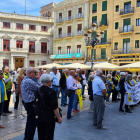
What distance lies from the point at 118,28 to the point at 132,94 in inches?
878

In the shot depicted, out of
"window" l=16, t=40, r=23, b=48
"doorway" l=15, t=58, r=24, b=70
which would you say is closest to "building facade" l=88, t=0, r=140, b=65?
"window" l=16, t=40, r=23, b=48

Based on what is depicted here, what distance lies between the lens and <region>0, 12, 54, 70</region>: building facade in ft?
118

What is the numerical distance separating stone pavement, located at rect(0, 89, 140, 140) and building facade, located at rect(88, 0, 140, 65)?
2144 centimetres

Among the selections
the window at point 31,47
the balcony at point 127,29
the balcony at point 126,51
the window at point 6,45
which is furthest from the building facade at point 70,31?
the window at point 6,45

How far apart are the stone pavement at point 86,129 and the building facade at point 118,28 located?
21444mm

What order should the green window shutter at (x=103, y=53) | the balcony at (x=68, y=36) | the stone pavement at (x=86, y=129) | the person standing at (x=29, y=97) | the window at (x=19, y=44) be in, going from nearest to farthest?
the person standing at (x=29, y=97) → the stone pavement at (x=86, y=129) → the green window shutter at (x=103, y=53) → the balcony at (x=68, y=36) → the window at (x=19, y=44)

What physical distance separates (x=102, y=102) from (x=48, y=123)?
2667mm

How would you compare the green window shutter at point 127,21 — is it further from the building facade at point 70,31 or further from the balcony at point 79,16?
the balcony at point 79,16

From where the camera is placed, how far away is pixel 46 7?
44844 mm

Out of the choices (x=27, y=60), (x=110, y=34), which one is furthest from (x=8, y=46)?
(x=110, y=34)

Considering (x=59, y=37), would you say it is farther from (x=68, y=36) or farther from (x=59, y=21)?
(x=59, y=21)

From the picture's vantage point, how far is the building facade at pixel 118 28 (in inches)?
1057

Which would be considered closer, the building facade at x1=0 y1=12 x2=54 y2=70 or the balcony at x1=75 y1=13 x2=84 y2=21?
the balcony at x1=75 y1=13 x2=84 y2=21

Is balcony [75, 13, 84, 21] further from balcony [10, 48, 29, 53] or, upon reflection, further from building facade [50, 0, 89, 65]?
balcony [10, 48, 29, 53]
